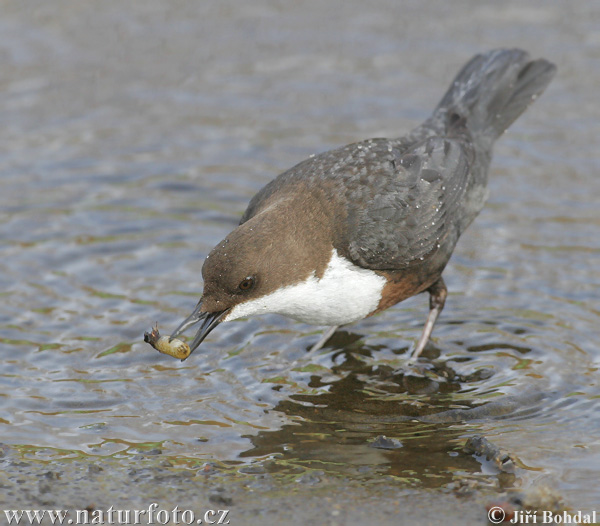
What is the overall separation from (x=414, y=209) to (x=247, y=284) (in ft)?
4.61

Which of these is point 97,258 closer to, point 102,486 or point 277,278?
point 277,278

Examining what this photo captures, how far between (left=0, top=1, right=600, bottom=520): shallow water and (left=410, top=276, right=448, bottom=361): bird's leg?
130 millimetres

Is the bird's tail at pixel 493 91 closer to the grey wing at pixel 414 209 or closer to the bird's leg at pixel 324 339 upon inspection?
the grey wing at pixel 414 209

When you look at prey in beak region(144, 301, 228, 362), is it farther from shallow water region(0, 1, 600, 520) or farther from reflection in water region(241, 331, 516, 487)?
reflection in water region(241, 331, 516, 487)

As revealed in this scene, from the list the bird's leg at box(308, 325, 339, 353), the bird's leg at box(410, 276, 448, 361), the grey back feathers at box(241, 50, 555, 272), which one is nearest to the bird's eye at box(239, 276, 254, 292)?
the grey back feathers at box(241, 50, 555, 272)

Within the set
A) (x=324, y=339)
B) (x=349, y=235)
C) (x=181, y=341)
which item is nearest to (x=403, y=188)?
(x=349, y=235)

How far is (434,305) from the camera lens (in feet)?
21.1

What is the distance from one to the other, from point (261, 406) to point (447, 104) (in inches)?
123

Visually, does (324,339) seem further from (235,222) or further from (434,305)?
(235,222)

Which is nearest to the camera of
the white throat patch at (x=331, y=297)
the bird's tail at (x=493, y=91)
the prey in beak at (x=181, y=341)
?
the prey in beak at (x=181, y=341)

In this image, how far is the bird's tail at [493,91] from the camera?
7227 mm

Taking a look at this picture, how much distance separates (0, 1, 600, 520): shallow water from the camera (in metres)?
5.23

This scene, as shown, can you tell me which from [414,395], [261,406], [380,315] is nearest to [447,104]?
[380,315]

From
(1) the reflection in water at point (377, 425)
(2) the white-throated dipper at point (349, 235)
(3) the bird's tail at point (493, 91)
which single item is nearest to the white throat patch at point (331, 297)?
(2) the white-throated dipper at point (349, 235)
